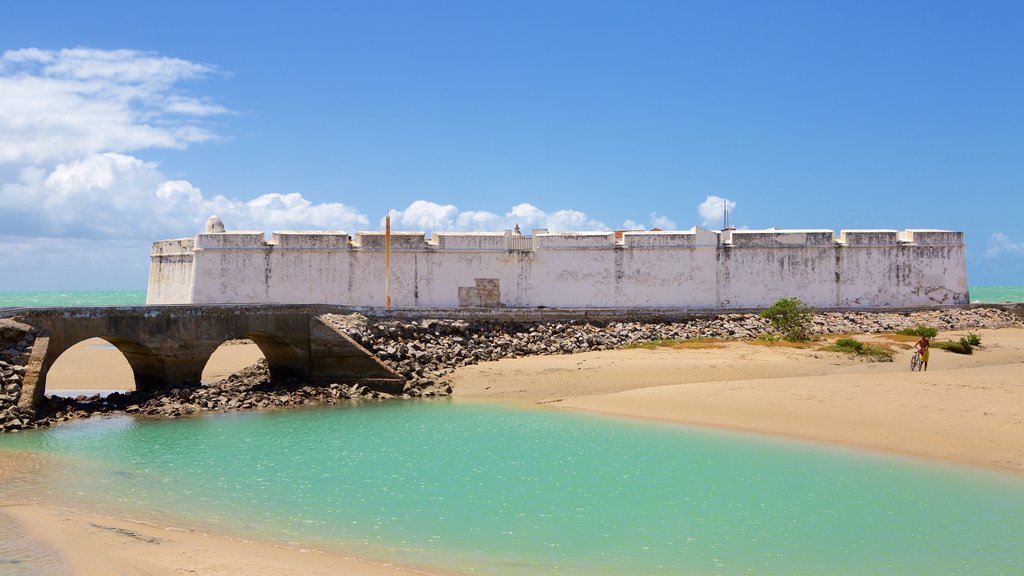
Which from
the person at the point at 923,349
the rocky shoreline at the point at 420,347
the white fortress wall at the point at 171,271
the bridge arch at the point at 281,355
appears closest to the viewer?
the rocky shoreline at the point at 420,347

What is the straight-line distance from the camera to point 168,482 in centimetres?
1263

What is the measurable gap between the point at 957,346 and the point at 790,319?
4.48m

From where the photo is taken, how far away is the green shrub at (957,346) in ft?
77.2

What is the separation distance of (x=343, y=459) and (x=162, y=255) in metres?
19.1

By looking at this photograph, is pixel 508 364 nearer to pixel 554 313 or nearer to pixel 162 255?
pixel 554 313

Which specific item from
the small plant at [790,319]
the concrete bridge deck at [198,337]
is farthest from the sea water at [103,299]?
the small plant at [790,319]

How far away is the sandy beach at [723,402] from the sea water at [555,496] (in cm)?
78

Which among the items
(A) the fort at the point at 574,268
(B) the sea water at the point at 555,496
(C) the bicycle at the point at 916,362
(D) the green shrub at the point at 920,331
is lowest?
(B) the sea water at the point at 555,496

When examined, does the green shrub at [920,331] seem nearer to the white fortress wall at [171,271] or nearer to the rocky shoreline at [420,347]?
the rocky shoreline at [420,347]

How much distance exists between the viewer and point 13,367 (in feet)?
57.2

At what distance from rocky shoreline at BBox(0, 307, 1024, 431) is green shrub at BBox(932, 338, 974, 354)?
9.28ft

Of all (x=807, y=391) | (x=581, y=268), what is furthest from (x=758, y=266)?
(x=807, y=391)

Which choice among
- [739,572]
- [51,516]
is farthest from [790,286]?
[51,516]

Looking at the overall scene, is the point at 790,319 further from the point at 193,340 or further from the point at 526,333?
the point at 193,340
